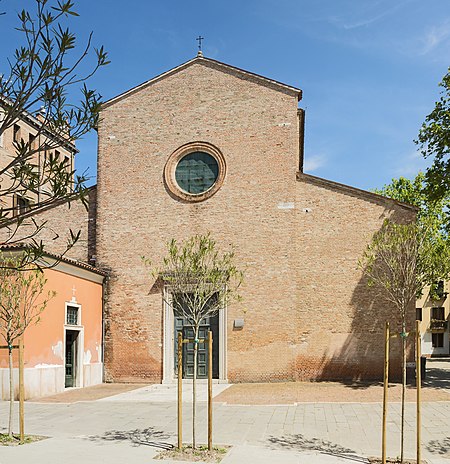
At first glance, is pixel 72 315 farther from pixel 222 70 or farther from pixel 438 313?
pixel 438 313

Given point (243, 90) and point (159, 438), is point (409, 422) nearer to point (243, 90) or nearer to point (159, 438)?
point (159, 438)

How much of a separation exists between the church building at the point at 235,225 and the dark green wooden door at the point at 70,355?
5.53 ft

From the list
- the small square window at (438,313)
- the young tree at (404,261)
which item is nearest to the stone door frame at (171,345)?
the young tree at (404,261)

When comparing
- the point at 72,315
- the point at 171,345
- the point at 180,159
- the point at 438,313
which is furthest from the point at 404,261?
the point at 438,313

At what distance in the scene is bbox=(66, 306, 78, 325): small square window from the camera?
1873cm

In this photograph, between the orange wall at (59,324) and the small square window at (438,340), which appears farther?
the small square window at (438,340)

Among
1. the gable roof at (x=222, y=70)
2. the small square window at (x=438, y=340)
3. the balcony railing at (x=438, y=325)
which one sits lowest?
the small square window at (x=438, y=340)

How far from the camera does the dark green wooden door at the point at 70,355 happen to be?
62.3ft

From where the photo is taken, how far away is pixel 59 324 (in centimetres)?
1781

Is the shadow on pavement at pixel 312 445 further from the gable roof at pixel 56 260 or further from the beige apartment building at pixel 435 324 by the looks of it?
the beige apartment building at pixel 435 324

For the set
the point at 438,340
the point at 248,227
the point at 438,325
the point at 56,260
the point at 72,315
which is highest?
the point at 248,227

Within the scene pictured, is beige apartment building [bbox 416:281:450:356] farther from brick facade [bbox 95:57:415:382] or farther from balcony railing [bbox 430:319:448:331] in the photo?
brick facade [bbox 95:57:415:382]

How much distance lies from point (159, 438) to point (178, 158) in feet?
42.1

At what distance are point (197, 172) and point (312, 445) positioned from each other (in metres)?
13.2
